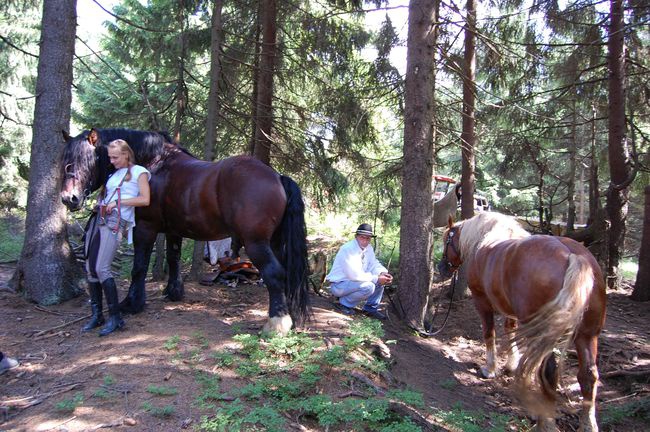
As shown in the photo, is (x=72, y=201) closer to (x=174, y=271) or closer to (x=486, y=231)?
(x=174, y=271)

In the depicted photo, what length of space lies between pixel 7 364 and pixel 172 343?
1.33 meters

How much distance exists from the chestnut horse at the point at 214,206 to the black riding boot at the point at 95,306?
A: 1.33ft

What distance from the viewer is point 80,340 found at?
171 inches

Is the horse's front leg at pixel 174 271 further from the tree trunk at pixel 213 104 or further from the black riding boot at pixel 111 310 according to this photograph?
the tree trunk at pixel 213 104

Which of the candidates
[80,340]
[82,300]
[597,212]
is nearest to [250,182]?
[80,340]

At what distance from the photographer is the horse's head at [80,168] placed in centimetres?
450

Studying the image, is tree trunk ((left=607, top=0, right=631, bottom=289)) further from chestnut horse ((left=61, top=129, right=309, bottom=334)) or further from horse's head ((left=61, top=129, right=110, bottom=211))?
horse's head ((left=61, top=129, right=110, bottom=211))

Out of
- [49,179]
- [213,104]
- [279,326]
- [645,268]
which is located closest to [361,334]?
[279,326]

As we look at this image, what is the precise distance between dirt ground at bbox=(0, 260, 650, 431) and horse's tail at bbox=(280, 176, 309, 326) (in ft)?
1.27

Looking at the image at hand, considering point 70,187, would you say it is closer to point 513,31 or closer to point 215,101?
point 215,101

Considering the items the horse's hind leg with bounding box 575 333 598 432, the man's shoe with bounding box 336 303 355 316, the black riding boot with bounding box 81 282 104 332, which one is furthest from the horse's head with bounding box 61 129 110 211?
the horse's hind leg with bounding box 575 333 598 432

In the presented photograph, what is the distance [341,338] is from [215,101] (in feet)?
14.2

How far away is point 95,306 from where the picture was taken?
458 cm

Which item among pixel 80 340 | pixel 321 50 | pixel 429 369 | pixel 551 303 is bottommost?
pixel 429 369
